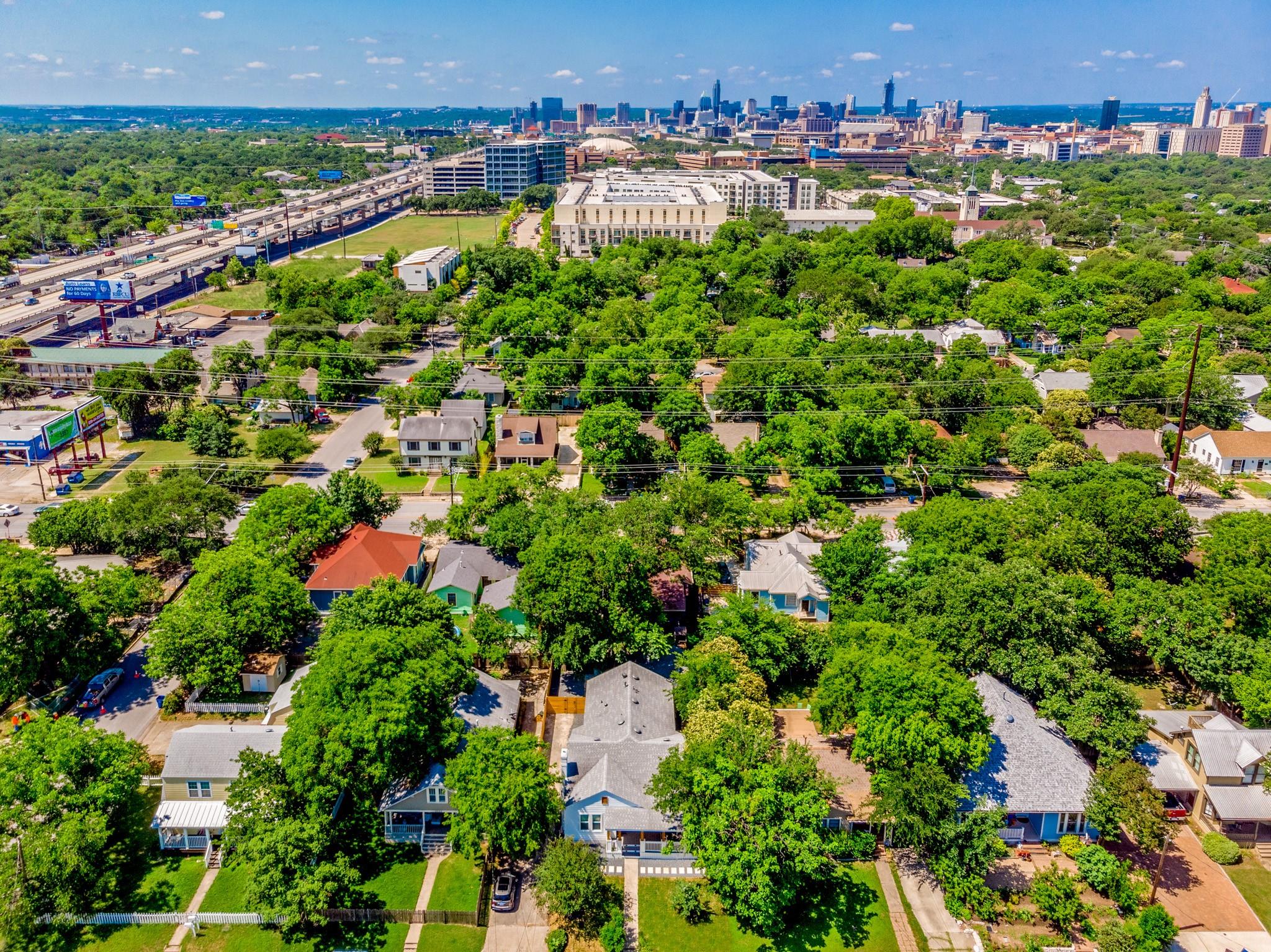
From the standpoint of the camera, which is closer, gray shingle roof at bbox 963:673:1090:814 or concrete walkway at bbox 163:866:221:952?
concrete walkway at bbox 163:866:221:952

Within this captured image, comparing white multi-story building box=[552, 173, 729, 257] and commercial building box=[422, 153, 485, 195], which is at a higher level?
commercial building box=[422, 153, 485, 195]

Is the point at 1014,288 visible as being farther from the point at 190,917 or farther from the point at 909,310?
the point at 190,917

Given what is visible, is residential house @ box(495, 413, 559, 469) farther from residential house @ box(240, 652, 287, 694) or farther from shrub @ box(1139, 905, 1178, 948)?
shrub @ box(1139, 905, 1178, 948)

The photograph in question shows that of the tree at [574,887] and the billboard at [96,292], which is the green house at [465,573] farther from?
the billboard at [96,292]

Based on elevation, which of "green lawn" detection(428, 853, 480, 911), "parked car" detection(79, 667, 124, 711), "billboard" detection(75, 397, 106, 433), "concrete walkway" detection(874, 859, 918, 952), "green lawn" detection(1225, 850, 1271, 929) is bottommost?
"green lawn" detection(428, 853, 480, 911)

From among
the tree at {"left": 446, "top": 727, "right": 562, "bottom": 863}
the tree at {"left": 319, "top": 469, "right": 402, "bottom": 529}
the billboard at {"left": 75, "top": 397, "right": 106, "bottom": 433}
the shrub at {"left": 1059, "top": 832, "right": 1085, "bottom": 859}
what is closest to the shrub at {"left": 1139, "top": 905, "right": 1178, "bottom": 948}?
the shrub at {"left": 1059, "top": 832, "right": 1085, "bottom": 859}

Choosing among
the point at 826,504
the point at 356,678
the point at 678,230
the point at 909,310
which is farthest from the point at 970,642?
the point at 678,230

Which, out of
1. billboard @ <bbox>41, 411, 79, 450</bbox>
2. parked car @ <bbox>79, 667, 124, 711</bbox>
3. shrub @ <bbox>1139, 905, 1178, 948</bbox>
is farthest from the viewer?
billboard @ <bbox>41, 411, 79, 450</bbox>
